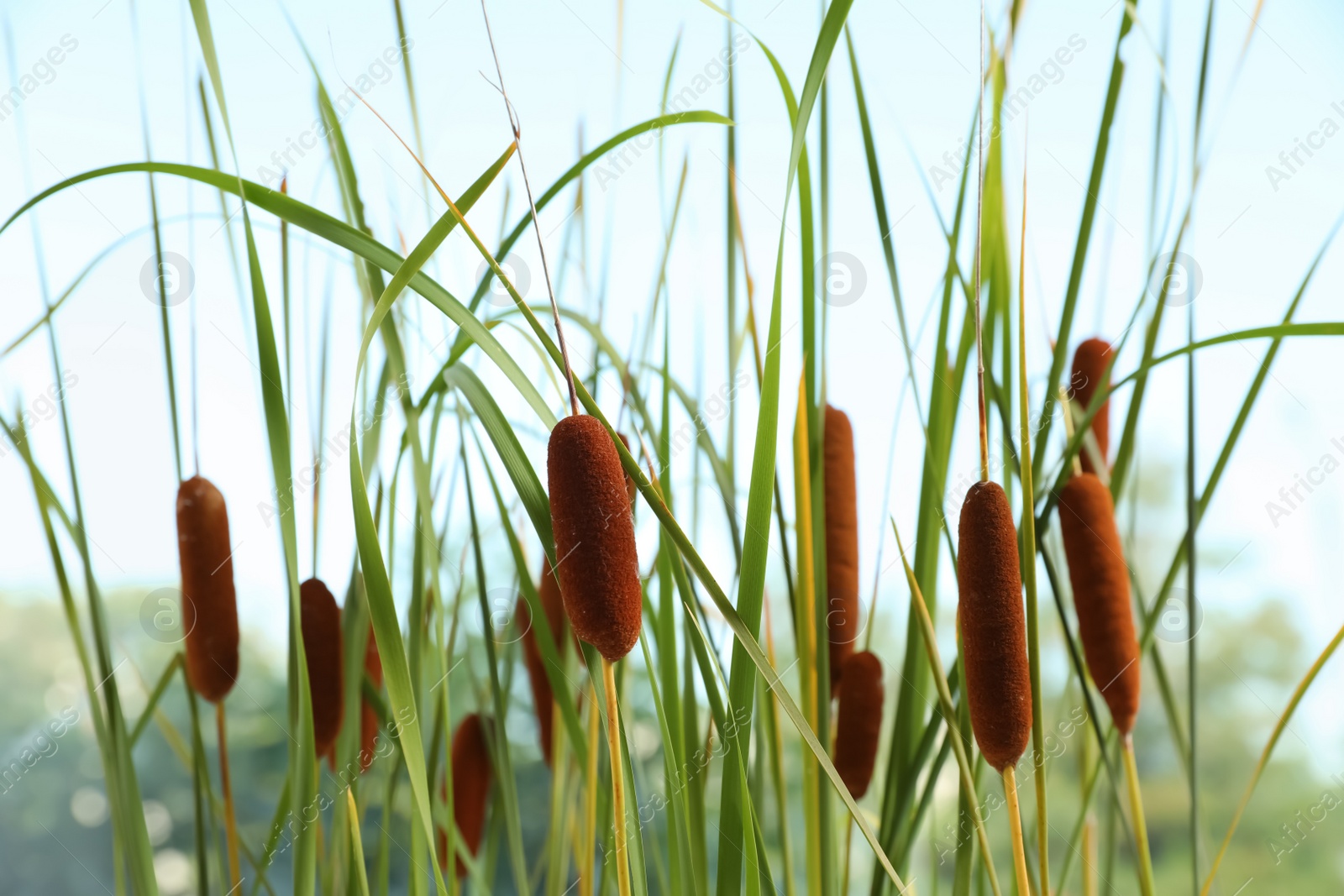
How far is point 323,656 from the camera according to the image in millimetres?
536

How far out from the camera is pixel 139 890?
52cm

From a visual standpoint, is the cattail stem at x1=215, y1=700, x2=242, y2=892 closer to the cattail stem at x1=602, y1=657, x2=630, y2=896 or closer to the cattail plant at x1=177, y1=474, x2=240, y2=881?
the cattail plant at x1=177, y1=474, x2=240, y2=881

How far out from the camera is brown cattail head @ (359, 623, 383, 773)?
637mm

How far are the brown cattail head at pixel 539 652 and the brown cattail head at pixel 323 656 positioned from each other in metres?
0.14

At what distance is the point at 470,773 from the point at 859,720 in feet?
1.12

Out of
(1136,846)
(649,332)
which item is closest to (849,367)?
(649,332)

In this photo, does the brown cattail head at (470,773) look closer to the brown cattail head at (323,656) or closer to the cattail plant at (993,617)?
the brown cattail head at (323,656)

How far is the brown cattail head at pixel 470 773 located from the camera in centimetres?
69

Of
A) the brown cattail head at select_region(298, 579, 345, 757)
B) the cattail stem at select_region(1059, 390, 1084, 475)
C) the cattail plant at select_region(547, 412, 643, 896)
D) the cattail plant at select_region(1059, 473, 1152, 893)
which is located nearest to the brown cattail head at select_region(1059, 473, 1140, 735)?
the cattail plant at select_region(1059, 473, 1152, 893)

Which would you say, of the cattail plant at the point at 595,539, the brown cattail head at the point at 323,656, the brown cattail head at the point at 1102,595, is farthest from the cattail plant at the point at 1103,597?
the brown cattail head at the point at 323,656

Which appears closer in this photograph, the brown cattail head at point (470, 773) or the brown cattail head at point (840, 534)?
the brown cattail head at point (840, 534)

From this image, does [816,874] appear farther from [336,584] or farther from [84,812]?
[84,812]

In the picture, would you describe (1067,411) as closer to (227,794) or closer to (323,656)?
(323,656)

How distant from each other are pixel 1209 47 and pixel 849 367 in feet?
1.04
